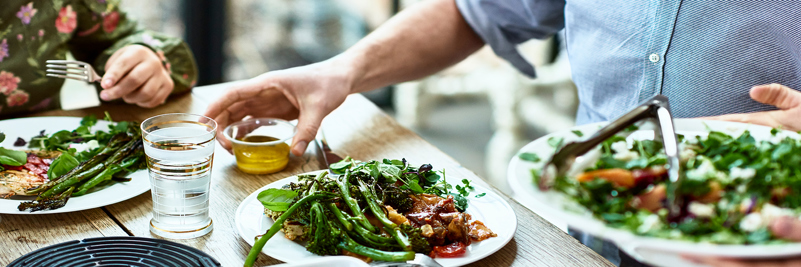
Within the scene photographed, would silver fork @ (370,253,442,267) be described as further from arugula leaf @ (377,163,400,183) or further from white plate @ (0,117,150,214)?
white plate @ (0,117,150,214)

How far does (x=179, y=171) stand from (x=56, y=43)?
0.87 m

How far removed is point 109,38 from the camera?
65.8 inches

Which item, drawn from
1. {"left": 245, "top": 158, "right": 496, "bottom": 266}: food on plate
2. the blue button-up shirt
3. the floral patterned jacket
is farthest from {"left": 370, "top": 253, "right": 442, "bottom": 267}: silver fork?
the floral patterned jacket

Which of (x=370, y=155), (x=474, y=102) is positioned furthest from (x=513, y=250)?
(x=474, y=102)

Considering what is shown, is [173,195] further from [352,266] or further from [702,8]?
[702,8]

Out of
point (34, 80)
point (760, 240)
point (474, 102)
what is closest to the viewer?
point (760, 240)

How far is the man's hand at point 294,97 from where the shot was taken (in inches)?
54.2

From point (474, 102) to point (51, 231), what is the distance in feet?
10.5

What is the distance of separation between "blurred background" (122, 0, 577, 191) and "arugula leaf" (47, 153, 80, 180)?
2434mm

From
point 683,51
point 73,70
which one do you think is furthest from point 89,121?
point 683,51

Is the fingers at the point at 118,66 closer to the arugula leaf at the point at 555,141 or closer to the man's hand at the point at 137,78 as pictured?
the man's hand at the point at 137,78

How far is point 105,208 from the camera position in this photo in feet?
3.54

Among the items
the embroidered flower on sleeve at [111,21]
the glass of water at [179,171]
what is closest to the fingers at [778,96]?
the glass of water at [179,171]

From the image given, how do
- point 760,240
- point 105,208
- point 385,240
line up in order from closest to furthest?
point 760,240 < point 385,240 < point 105,208
